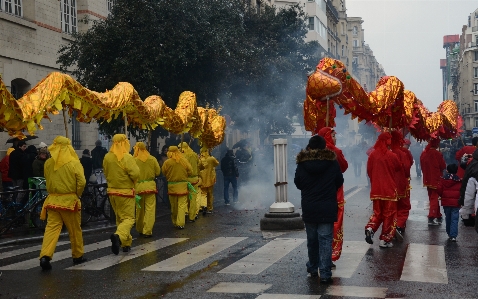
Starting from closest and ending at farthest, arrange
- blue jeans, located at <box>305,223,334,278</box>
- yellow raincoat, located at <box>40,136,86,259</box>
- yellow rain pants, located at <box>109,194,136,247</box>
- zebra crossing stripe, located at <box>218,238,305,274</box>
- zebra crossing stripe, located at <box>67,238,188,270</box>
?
blue jeans, located at <box>305,223,334,278</box> < zebra crossing stripe, located at <box>218,238,305,274</box> < zebra crossing stripe, located at <box>67,238,188,270</box> < yellow raincoat, located at <box>40,136,86,259</box> < yellow rain pants, located at <box>109,194,136,247</box>

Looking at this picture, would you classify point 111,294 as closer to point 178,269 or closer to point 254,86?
point 178,269

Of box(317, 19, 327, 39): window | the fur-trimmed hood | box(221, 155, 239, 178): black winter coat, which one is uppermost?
box(317, 19, 327, 39): window

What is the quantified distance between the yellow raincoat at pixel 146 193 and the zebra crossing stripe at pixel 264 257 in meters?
2.51

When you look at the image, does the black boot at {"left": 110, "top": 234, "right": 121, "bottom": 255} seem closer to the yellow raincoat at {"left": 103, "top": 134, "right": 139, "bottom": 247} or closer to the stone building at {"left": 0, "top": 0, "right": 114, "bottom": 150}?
the yellow raincoat at {"left": 103, "top": 134, "right": 139, "bottom": 247}

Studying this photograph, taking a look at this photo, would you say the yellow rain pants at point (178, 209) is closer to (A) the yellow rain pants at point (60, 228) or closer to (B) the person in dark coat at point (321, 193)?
(A) the yellow rain pants at point (60, 228)

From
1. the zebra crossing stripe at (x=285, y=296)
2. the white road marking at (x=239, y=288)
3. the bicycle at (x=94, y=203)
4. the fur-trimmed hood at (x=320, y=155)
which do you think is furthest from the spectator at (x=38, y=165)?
the zebra crossing stripe at (x=285, y=296)

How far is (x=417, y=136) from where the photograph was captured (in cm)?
1541

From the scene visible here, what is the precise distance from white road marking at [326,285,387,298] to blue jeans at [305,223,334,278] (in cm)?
31

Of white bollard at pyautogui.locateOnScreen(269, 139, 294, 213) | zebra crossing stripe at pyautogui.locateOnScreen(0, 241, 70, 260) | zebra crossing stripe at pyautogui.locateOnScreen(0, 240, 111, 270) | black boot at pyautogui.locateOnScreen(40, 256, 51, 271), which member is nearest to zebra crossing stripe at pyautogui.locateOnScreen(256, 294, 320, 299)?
black boot at pyautogui.locateOnScreen(40, 256, 51, 271)

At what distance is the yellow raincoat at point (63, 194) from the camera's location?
393 inches

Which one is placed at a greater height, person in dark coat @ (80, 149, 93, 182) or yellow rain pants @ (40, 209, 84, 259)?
person in dark coat @ (80, 149, 93, 182)

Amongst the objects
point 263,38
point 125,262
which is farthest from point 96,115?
point 263,38

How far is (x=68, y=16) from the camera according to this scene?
24.9 metres

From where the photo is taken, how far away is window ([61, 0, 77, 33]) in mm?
24500
